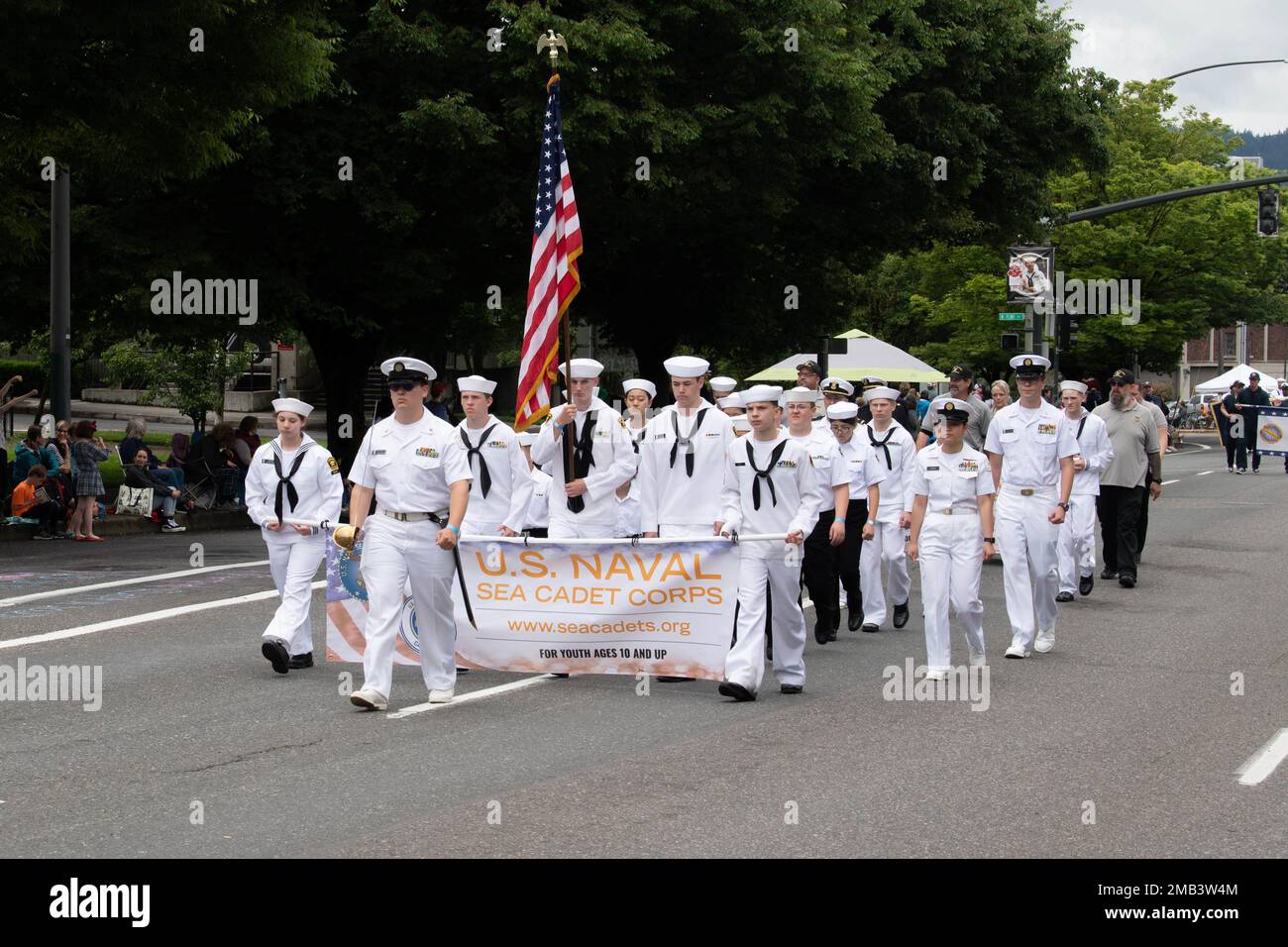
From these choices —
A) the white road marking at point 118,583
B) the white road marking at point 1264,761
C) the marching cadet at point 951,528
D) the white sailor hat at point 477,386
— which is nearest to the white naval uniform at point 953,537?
the marching cadet at point 951,528

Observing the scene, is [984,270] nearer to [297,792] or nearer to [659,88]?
[659,88]

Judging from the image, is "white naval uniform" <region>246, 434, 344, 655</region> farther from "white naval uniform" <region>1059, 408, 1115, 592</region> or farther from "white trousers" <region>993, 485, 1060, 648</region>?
"white naval uniform" <region>1059, 408, 1115, 592</region>

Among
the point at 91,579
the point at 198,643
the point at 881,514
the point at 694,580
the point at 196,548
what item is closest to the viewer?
the point at 694,580

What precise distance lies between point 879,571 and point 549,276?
3573 millimetres

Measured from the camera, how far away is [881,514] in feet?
49.7

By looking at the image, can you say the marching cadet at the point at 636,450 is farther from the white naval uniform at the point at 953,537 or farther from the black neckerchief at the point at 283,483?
the black neckerchief at the point at 283,483

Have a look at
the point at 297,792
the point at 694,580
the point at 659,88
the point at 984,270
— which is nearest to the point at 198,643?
the point at 694,580

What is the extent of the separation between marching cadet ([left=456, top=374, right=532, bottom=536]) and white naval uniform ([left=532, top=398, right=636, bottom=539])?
0.70 ft

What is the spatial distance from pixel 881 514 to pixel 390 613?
5788 mm

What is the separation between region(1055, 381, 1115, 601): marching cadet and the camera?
1641 centimetres

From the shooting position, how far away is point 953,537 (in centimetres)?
1177

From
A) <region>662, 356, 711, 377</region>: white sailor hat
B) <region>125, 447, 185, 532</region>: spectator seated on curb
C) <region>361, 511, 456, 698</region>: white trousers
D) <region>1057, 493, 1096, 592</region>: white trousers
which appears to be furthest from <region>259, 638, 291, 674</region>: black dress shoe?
<region>125, 447, 185, 532</region>: spectator seated on curb

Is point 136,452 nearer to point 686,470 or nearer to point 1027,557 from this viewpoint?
point 686,470

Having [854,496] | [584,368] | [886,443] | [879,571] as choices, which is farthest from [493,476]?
[886,443]
